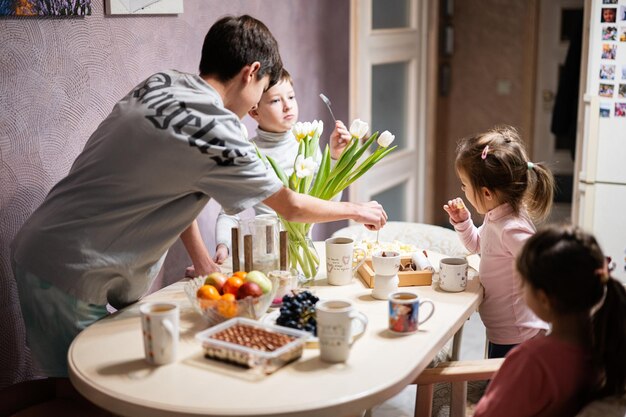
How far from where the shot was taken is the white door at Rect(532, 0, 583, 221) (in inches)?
225

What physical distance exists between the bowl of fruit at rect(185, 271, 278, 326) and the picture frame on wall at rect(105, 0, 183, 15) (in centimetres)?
102

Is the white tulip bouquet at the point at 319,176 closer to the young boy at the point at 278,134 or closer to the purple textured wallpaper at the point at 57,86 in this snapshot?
the young boy at the point at 278,134

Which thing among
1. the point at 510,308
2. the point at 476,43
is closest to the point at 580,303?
the point at 510,308

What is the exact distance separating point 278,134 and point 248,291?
1011 mm

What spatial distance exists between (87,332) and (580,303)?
44.0 inches

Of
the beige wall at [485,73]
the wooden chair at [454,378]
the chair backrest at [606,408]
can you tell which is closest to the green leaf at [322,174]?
the wooden chair at [454,378]

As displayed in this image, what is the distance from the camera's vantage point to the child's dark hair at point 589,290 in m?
1.53

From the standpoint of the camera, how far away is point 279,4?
3492 mm

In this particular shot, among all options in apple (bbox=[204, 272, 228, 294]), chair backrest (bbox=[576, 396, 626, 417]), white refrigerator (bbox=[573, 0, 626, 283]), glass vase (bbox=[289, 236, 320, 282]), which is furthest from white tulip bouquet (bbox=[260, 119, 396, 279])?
white refrigerator (bbox=[573, 0, 626, 283])

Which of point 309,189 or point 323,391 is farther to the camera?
point 309,189

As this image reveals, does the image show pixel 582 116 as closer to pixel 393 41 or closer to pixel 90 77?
pixel 393 41

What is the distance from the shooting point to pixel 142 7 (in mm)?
2629

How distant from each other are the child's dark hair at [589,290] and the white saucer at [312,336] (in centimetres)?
44

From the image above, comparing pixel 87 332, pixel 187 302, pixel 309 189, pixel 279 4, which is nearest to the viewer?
pixel 87 332
